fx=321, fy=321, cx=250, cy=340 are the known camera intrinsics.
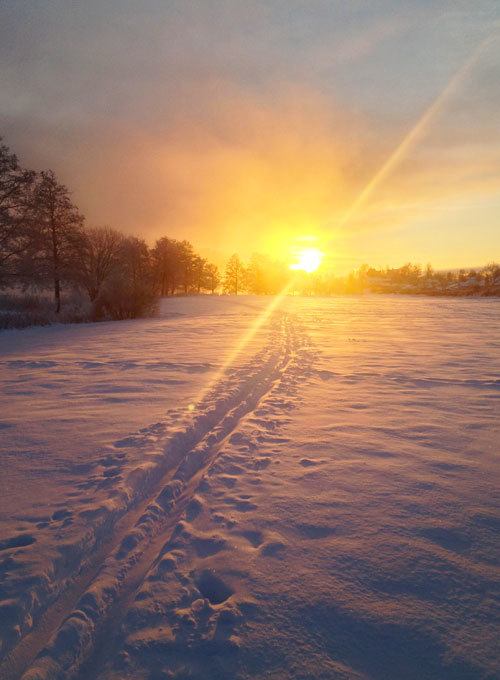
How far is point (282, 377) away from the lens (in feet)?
25.2

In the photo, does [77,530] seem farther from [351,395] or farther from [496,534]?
[351,395]

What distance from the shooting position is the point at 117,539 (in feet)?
8.93

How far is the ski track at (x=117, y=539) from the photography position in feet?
6.13

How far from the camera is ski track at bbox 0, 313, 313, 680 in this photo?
187 centimetres

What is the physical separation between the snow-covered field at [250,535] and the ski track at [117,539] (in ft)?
0.04

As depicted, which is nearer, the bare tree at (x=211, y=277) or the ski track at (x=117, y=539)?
the ski track at (x=117, y=539)

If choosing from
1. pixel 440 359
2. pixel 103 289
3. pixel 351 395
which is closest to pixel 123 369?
pixel 351 395

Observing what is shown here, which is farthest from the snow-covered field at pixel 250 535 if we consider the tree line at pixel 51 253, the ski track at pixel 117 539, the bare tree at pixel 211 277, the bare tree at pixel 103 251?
the bare tree at pixel 211 277

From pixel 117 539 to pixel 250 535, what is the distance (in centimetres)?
113

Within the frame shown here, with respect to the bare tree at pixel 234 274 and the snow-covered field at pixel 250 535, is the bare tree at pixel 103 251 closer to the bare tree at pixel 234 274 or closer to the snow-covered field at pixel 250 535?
the snow-covered field at pixel 250 535

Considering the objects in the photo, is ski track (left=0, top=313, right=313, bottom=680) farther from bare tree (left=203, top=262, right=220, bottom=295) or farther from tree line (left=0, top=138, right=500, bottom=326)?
bare tree (left=203, top=262, right=220, bottom=295)

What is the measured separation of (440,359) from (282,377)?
4.86 metres

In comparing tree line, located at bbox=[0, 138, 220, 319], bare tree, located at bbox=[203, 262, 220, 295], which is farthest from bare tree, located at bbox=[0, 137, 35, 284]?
bare tree, located at bbox=[203, 262, 220, 295]

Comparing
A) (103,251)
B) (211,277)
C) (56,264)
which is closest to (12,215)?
(56,264)
